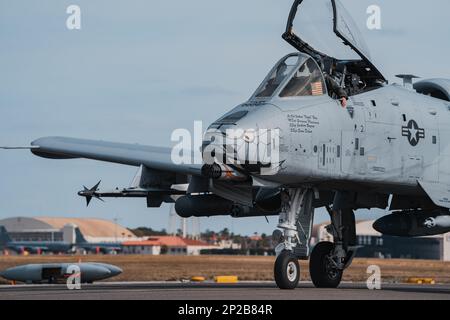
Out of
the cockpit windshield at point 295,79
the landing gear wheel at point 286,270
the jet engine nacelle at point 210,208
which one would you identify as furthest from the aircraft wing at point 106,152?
the landing gear wheel at point 286,270

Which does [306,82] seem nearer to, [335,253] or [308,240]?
[308,240]

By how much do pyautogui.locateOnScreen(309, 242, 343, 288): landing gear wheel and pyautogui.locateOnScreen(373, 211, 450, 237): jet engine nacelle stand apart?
1.53 meters

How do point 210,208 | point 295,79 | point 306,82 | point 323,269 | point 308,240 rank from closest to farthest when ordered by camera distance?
point 295,79
point 306,82
point 308,240
point 323,269
point 210,208

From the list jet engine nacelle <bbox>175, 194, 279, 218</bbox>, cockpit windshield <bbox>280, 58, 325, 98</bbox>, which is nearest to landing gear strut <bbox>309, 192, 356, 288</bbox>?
jet engine nacelle <bbox>175, 194, 279, 218</bbox>

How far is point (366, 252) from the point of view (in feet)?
394

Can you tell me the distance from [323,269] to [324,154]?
440 cm

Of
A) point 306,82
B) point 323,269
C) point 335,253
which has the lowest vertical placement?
point 323,269

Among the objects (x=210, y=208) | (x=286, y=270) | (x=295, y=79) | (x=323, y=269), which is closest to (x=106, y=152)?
(x=210, y=208)

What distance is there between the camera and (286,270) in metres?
22.2

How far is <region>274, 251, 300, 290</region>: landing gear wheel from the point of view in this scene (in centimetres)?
2217

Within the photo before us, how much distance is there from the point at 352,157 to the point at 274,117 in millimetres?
2662

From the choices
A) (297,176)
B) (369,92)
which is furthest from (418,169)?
(297,176)

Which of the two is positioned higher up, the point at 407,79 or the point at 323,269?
the point at 407,79

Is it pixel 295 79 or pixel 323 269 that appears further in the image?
pixel 323 269
